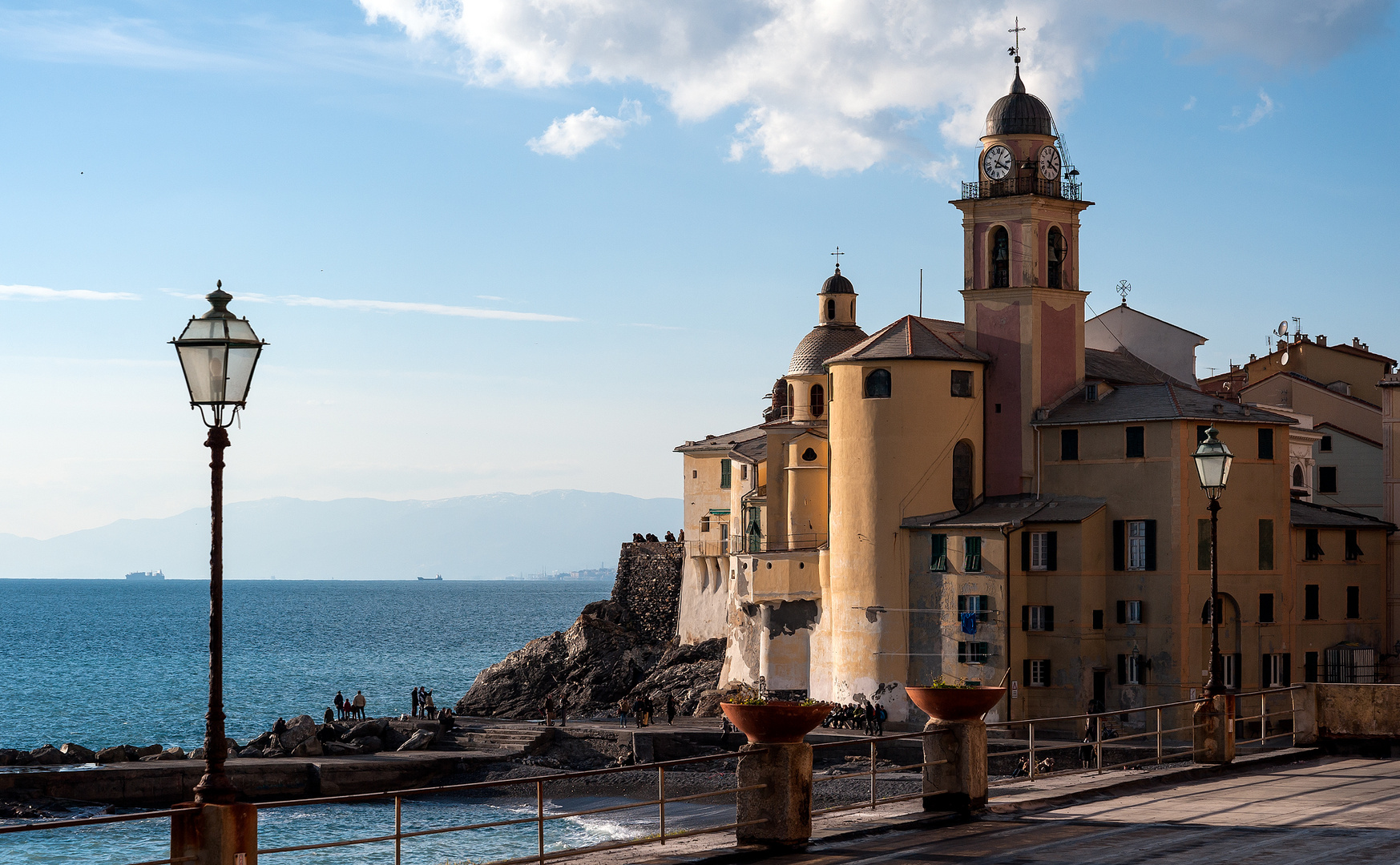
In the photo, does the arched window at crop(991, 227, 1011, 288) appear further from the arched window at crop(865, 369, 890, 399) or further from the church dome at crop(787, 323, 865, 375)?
the church dome at crop(787, 323, 865, 375)

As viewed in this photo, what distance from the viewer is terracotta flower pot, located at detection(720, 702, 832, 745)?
1566 centimetres

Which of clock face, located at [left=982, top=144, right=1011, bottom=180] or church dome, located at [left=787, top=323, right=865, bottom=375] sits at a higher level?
clock face, located at [left=982, top=144, right=1011, bottom=180]

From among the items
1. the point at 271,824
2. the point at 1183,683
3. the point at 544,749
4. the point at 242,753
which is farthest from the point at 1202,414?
the point at 242,753

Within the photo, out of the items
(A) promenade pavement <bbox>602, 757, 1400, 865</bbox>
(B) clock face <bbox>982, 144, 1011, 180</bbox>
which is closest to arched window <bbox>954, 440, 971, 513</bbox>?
(B) clock face <bbox>982, 144, 1011, 180</bbox>

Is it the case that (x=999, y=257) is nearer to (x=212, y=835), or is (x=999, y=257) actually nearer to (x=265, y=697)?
(x=212, y=835)

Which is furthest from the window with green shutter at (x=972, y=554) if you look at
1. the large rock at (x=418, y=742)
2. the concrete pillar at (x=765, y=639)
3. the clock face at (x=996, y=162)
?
the large rock at (x=418, y=742)

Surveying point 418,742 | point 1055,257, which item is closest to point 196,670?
point 418,742

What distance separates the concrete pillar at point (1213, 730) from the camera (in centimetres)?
2211

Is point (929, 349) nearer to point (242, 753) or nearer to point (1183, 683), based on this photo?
point (1183, 683)

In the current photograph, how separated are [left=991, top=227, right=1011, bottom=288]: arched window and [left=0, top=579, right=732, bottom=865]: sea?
65.5 feet

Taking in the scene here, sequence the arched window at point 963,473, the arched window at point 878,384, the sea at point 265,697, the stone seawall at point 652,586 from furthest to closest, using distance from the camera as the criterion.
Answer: the stone seawall at point 652,586
the arched window at point 963,473
the arched window at point 878,384
the sea at point 265,697

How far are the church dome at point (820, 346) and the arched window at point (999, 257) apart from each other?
1102cm

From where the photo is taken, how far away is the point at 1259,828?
663 inches

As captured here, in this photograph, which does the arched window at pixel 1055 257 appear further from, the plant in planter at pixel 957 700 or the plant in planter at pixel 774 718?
the plant in planter at pixel 774 718
